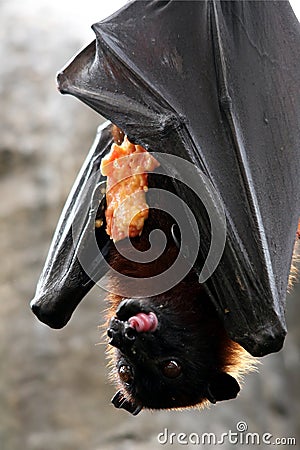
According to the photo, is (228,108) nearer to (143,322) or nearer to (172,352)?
(143,322)

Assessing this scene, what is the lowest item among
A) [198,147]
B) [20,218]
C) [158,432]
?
[158,432]

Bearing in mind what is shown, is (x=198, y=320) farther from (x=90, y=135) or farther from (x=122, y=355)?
(x=90, y=135)

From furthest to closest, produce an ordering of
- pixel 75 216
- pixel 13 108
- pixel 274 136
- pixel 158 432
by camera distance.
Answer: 1. pixel 13 108
2. pixel 158 432
3. pixel 75 216
4. pixel 274 136

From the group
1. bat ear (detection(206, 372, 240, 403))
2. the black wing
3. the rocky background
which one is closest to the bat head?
bat ear (detection(206, 372, 240, 403))

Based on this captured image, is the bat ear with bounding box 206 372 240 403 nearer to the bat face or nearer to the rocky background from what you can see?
the bat face

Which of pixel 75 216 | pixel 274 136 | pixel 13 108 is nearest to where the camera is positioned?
pixel 274 136

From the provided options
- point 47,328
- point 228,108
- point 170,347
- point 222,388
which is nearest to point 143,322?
point 170,347

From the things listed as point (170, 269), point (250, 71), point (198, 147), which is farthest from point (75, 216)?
point (250, 71)

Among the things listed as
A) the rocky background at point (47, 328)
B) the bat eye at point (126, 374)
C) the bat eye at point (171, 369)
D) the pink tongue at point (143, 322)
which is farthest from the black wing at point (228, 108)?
the rocky background at point (47, 328)
